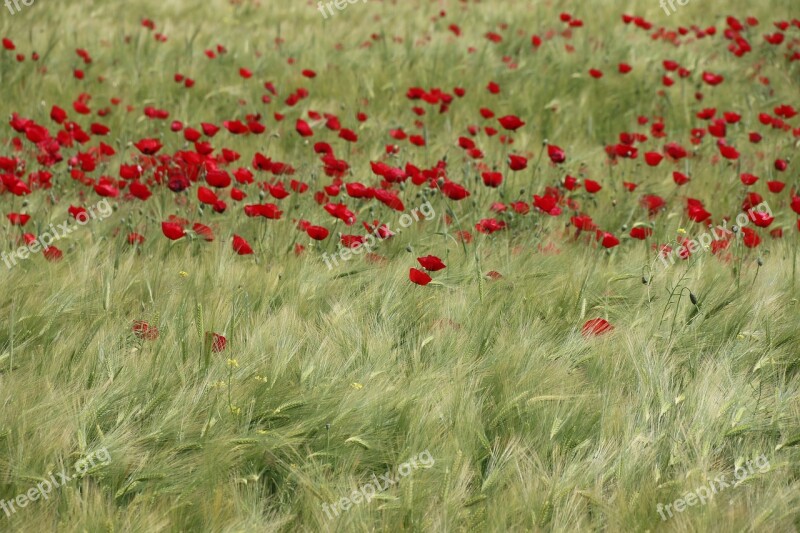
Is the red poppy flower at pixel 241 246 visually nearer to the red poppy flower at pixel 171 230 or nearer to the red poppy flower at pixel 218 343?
the red poppy flower at pixel 171 230

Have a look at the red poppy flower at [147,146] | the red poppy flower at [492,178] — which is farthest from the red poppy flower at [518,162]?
the red poppy flower at [147,146]

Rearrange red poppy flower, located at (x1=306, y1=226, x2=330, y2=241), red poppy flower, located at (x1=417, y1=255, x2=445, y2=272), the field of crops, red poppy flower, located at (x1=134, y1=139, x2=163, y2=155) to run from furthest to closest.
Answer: red poppy flower, located at (x1=134, y1=139, x2=163, y2=155)
red poppy flower, located at (x1=306, y1=226, x2=330, y2=241)
red poppy flower, located at (x1=417, y1=255, x2=445, y2=272)
the field of crops

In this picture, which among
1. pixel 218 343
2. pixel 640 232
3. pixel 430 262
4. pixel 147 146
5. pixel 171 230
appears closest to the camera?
pixel 218 343

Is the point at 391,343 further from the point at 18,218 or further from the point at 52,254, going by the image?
the point at 18,218

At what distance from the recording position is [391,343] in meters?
2.14

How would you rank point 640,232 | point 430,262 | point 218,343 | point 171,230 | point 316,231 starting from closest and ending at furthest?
point 218,343 → point 430,262 → point 171,230 → point 316,231 → point 640,232

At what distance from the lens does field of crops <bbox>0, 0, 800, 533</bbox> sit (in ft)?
5.61

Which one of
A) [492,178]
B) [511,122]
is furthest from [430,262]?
[511,122]

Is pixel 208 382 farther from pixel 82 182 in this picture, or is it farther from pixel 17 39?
pixel 17 39

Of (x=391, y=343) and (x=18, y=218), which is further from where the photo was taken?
(x=18, y=218)

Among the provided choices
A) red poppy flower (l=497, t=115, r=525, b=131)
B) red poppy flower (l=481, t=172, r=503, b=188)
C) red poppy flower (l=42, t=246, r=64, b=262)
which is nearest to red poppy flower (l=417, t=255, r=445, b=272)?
red poppy flower (l=481, t=172, r=503, b=188)

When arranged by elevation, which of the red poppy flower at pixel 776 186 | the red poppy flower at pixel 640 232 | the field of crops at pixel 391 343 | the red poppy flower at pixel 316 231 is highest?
the red poppy flower at pixel 316 231

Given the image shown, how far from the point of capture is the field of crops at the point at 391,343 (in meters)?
1.71

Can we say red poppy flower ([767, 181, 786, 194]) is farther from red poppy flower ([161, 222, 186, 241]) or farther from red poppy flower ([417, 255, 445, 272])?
red poppy flower ([161, 222, 186, 241])
